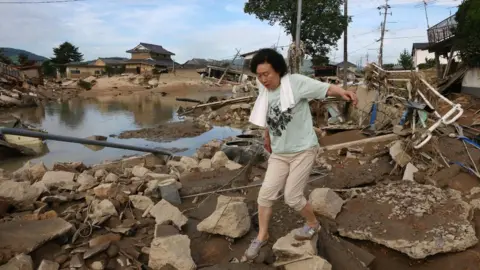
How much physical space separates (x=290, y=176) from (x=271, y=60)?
0.92 m

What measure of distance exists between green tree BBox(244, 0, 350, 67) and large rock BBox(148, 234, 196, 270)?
103 feet

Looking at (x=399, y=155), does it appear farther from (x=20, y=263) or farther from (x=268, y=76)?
(x=20, y=263)

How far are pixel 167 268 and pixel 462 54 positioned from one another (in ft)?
54.5

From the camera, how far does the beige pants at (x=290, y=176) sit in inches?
115

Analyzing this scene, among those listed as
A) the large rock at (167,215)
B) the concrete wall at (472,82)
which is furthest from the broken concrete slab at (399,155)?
the concrete wall at (472,82)

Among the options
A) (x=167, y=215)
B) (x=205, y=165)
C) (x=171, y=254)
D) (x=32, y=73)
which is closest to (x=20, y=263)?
(x=171, y=254)

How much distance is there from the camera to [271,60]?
285 centimetres

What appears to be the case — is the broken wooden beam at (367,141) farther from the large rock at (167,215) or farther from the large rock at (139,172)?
the large rock at (167,215)

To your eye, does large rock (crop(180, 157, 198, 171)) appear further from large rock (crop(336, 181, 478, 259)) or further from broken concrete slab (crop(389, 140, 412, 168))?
broken concrete slab (crop(389, 140, 412, 168))

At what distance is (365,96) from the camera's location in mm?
10430

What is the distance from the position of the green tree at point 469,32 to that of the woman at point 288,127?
13430 mm

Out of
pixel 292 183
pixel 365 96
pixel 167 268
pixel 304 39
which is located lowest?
pixel 167 268

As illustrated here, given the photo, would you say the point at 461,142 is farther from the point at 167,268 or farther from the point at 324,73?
the point at 324,73

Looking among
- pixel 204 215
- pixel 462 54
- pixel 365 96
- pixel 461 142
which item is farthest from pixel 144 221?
pixel 462 54
